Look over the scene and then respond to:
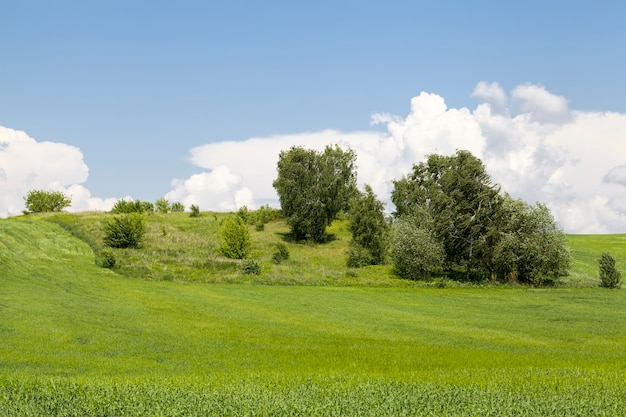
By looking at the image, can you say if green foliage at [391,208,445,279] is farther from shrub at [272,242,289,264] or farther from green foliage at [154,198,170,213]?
green foliage at [154,198,170,213]

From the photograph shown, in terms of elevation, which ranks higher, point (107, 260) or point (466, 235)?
point (466, 235)

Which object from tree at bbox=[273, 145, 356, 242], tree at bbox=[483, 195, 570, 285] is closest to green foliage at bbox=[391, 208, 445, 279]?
tree at bbox=[483, 195, 570, 285]

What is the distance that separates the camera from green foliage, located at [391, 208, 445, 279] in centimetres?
6862

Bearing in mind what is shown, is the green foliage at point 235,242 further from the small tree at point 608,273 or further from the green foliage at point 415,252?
the small tree at point 608,273

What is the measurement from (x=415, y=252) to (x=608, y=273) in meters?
22.7

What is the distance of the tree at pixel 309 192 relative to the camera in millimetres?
95062

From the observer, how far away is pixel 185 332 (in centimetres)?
3180

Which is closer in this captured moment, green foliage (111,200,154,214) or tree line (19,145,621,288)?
tree line (19,145,621,288)

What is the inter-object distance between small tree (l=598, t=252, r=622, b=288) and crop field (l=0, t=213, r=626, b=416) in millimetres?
2828

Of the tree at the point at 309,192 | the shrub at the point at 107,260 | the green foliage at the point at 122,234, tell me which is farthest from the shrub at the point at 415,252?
the green foliage at the point at 122,234

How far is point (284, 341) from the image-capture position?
2958cm

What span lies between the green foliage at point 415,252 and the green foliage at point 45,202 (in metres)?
86.8

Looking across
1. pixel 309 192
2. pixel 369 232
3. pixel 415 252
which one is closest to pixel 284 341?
pixel 415 252

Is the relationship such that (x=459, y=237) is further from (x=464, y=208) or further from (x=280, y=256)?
(x=280, y=256)
